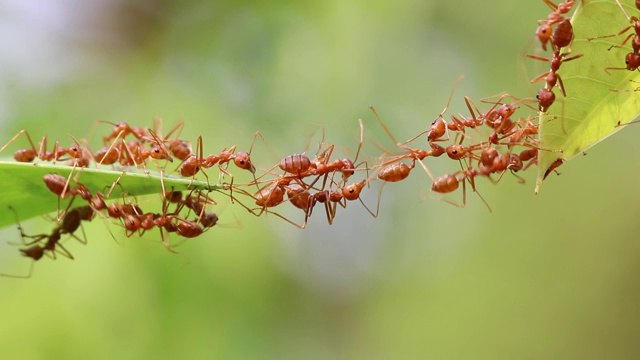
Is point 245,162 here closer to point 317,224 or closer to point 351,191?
point 351,191

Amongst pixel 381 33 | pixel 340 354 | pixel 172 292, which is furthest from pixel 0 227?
pixel 340 354

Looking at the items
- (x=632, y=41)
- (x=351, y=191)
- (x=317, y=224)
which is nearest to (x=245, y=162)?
(x=351, y=191)

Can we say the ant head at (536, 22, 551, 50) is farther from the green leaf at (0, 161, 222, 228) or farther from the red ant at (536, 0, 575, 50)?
the green leaf at (0, 161, 222, 228)

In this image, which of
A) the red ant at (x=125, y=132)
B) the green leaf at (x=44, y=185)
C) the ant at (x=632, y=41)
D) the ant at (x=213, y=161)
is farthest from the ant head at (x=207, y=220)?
the ant at (x=632, y=41)

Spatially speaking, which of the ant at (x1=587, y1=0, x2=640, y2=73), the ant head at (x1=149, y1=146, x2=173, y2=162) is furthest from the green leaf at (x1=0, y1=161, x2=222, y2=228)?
the ant at (x1=587, y1=0, x2=640, y2=73)

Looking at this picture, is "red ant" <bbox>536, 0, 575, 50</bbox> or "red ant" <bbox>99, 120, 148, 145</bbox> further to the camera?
"red ant" <bbox>99, 120, 148, 145</bbox>
